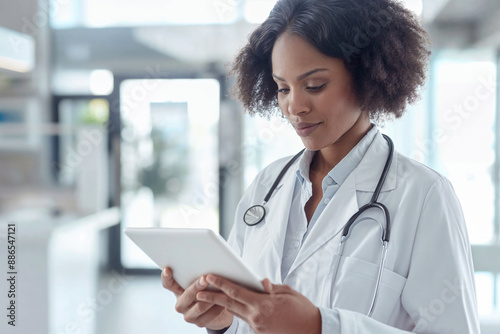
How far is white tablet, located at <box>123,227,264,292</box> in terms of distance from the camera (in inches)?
28.4

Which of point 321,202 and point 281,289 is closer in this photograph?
point 281,289

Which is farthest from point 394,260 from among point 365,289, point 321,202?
point 321,202

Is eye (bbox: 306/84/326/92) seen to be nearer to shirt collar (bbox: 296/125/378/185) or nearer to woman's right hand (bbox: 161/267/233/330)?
shirt collar (bbox: 296/125/378/185)

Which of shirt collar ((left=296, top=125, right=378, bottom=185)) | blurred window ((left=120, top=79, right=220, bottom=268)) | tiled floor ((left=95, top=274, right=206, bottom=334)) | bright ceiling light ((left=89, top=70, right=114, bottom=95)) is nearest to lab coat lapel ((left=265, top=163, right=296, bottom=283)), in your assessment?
shirt collar ((left=296, top=125, right=378, bottom=185))

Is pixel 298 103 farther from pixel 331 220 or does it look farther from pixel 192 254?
pixel 192 254

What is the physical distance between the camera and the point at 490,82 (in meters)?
3.12

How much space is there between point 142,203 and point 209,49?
1530 mm

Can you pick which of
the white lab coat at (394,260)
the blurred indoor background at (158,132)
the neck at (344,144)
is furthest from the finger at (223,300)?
the blurred indoor background at (158,132)

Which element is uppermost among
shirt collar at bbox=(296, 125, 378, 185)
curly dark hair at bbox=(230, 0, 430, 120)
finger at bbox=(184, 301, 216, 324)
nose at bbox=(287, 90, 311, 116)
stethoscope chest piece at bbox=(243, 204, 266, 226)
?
curly dark hair at bbox=(230, 0, 430, 120)

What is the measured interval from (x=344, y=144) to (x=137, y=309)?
302 centimetres

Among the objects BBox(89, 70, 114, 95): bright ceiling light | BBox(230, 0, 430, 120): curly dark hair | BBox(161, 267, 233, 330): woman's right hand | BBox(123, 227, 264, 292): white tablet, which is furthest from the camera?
BBox(89, 70, 114, 95): bright ceiling light

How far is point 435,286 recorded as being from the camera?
82 cm

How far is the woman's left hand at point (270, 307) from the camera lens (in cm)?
73

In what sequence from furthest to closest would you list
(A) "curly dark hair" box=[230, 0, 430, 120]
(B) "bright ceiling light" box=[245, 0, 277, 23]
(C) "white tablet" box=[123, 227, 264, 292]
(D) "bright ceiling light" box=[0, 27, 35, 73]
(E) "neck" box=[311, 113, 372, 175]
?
(B) "bright ceiling light" box=[245, 0, 277, 23]
(D) "bright ceiling light" box=[0, 27, 35, 73]
(E) "neck" box=[311, 113, 372, 175]
(A) "curly dark hair" box=[230, 0, 430, 120]
(C) "white tablet" box=[123, 227, 264, 292]
